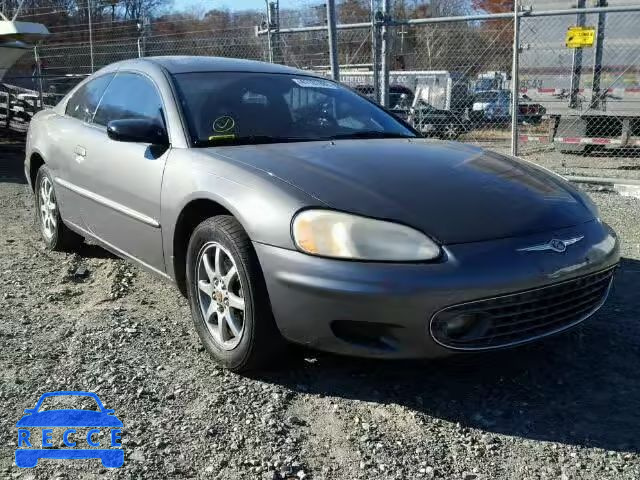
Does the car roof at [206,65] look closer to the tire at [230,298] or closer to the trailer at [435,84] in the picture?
the tire at [230,298]

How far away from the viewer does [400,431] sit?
256 cm

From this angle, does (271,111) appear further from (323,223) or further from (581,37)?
(581,37)

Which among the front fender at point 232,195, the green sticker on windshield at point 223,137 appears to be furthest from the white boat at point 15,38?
the front fender at point 232,195

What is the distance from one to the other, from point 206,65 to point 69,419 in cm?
228

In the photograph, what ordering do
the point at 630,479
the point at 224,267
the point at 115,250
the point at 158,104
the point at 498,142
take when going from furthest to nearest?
1. the point at 498,142
2. the point at 115,250
3. the point at 158,104
4. the point at 224,267
5. the point at 630,479

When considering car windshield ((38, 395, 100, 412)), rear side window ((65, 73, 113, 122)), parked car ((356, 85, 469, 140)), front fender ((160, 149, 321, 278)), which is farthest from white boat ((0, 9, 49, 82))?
car windshield ((38, 395, 100, 412))

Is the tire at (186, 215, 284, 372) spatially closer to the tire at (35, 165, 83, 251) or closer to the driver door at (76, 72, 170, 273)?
the driver door at (76, 72, 170, 273)

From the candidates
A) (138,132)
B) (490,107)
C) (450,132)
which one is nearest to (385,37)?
(138,132)

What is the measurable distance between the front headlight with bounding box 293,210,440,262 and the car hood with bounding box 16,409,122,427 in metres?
1.04

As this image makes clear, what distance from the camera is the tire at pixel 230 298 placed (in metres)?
2.78

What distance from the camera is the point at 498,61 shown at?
13969 millimetres

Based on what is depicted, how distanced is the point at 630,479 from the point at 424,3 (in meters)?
20.1

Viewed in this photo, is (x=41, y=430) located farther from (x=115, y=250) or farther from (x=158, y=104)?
(x=158, y=104)

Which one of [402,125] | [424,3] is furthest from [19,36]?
[424,3]
